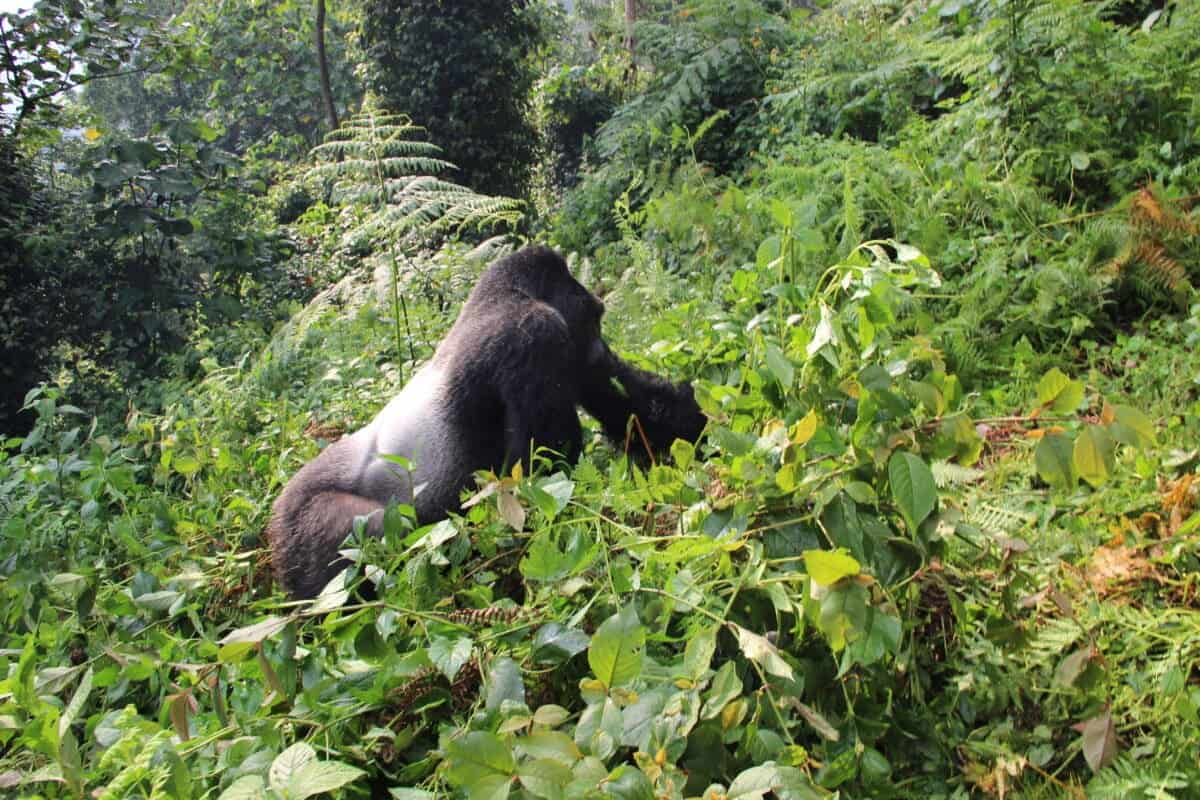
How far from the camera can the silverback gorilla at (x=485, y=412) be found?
2.37 meters

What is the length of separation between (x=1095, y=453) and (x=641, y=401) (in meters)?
1.71

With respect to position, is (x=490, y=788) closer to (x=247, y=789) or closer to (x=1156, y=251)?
(x=247, y=789)

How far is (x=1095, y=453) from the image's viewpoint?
1.12 meters

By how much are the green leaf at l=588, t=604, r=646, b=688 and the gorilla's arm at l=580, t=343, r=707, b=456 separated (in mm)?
1612

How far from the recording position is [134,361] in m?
5.87

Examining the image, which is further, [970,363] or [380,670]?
[970,363]

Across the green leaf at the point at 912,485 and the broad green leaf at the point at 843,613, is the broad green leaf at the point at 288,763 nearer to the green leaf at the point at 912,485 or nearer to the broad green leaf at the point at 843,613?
the broad green leaf at the point at 843,613

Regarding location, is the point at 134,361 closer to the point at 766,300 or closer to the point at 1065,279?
the point at 766,300

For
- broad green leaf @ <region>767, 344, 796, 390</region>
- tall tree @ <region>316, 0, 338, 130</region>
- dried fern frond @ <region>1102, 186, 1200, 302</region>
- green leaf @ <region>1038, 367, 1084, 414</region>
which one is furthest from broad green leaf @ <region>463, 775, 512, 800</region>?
tall tree @ <region>316, 0, 338, 130</region>

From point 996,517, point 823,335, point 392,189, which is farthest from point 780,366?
point 392,189

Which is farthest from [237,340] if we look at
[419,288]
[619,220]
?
[619,220]

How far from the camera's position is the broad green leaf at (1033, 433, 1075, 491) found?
3.77 feet

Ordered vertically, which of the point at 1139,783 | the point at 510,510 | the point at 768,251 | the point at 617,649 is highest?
the point at 768,251

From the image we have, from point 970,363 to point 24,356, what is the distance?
555cm
